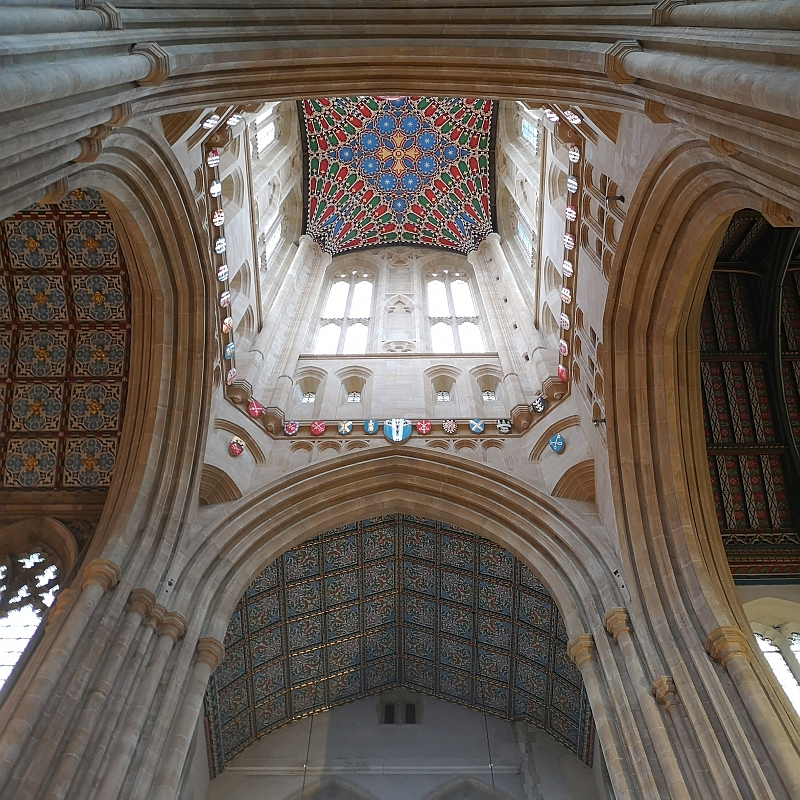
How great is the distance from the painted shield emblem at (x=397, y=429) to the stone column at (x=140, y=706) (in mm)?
4491

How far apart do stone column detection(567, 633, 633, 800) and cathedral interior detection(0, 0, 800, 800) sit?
2.1 inches

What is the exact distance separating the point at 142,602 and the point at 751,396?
8854mm

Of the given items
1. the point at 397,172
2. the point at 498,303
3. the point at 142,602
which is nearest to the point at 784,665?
the point at 142,602

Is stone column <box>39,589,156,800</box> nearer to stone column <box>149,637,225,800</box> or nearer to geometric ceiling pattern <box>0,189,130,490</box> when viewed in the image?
stone column <box>149,637,225,800</box>

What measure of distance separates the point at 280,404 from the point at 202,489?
99.8 inches

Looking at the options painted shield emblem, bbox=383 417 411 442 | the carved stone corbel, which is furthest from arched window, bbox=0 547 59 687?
the carved stone corbel

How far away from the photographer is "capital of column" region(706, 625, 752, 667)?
320 inches

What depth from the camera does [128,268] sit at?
35.4ft

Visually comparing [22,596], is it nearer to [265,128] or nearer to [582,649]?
[582,649]

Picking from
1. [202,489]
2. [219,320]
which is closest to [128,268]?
[219,320]

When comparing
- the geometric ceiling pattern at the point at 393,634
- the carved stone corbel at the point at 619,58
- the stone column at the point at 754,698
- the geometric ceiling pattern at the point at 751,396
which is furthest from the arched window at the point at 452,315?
the carved stone corbel at the point at 619,58

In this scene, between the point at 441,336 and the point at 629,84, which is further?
the point at 441,336

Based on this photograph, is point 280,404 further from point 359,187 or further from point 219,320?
point 359,187

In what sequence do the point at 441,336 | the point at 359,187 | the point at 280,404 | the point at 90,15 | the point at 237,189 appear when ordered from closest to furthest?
1. the point at 90,15
2. the point at 280,404
3. the point at 237,189
4. the point at 441,336
5. the point at 359,187
